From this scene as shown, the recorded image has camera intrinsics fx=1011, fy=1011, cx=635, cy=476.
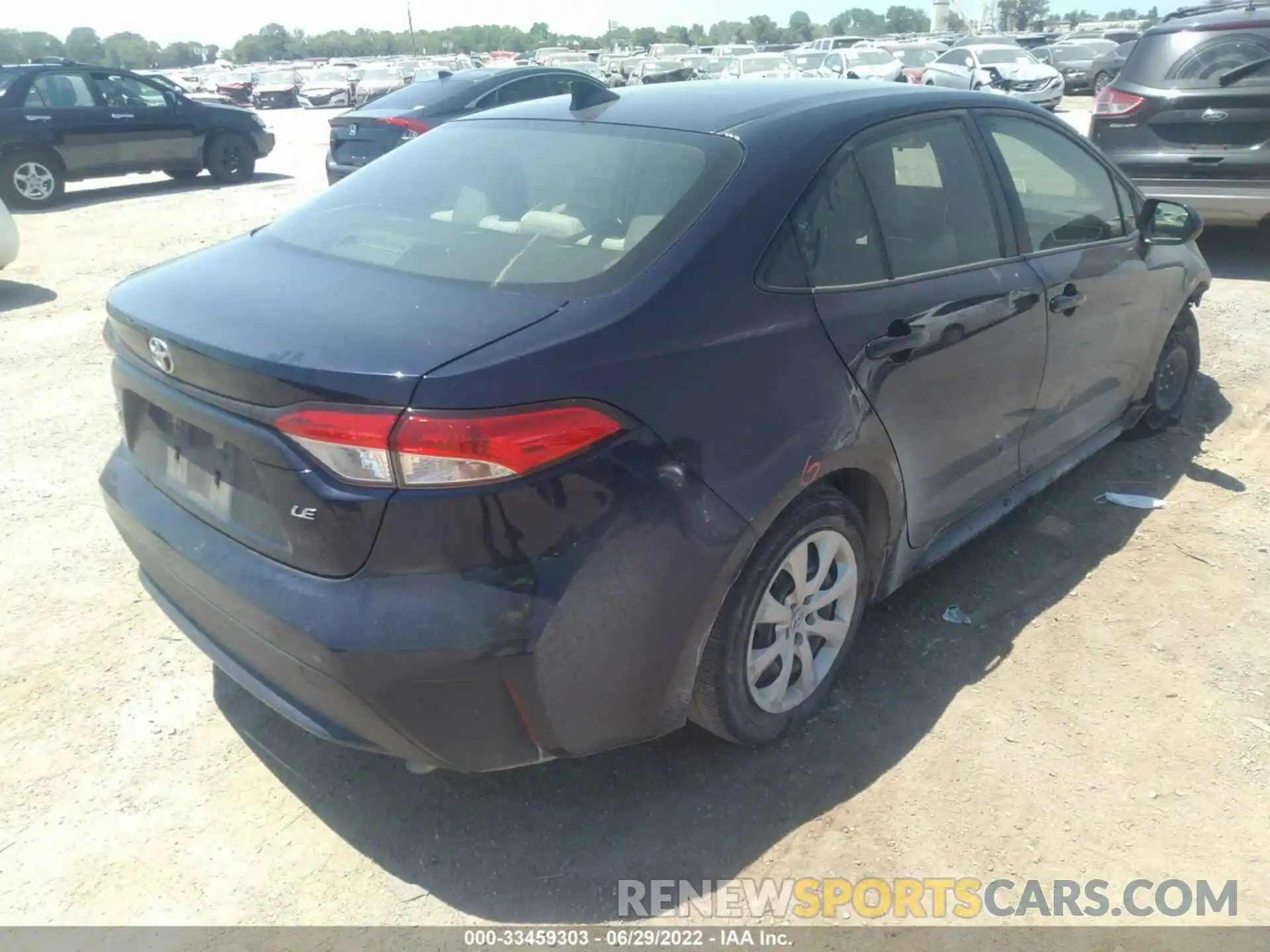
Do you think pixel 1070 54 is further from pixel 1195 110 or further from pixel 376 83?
pixel 1195 110

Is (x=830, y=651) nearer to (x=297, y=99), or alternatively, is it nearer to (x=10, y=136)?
(x=10, y=136)

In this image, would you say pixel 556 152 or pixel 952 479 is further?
pixel 952 479

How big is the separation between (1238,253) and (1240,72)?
191cm

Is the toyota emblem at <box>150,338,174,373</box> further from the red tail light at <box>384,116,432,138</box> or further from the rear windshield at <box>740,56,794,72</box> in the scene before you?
the rear windshield at <box>740,56,794,72</box>

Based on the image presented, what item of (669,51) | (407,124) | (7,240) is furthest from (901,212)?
(669,51)

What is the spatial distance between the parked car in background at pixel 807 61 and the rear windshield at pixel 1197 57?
2120 centimetres

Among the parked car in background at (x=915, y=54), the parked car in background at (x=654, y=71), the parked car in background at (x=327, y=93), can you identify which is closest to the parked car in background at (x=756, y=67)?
the parked car in background at (x=654, y=71)

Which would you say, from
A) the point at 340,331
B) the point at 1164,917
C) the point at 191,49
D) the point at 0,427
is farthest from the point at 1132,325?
the point at 191,49

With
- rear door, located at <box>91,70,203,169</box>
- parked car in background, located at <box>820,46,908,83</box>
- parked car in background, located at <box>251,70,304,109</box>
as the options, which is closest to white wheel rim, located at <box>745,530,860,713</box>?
rear door, located at <box>91,70,203,169</box>

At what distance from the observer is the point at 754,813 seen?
2.65 metres

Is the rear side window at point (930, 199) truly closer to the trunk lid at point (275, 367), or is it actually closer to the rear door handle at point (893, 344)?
the rear door handle at point (893, 344)

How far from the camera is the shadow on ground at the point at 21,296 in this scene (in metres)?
7.72

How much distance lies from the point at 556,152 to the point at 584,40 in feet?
369

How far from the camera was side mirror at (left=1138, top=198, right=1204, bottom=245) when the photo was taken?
4.10 metres
